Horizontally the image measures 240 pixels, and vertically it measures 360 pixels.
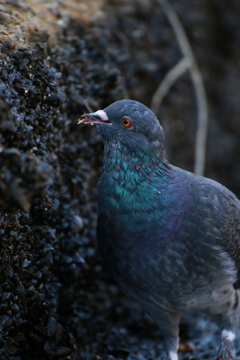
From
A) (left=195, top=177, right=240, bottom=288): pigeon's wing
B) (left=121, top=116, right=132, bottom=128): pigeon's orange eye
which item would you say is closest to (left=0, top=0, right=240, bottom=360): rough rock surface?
(left=121, top=116, right=132, bottom=128): pigeon's orange eye

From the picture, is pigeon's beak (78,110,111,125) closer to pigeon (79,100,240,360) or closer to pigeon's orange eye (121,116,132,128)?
pigeon (79,100,240,360)

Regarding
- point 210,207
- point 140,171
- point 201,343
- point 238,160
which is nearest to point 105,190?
point 140,171

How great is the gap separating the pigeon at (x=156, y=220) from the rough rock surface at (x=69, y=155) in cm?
63

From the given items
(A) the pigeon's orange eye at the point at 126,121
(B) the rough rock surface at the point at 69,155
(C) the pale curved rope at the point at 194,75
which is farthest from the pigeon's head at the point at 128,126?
(C) the pale curved rope at the point at 194,75

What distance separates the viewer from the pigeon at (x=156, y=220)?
4289 millimetres

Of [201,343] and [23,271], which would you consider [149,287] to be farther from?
[201,343]

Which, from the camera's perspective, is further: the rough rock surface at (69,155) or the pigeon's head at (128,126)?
the pigeon's head at (128,126)

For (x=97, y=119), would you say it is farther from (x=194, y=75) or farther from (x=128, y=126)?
(x=194, y=75)

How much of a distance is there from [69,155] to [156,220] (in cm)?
164

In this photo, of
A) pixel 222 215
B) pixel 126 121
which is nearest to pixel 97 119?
pixel 126 121

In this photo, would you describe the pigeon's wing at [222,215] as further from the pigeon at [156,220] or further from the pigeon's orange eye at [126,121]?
the pigeon's orange eye at [126,121]

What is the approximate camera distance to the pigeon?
14.1ft

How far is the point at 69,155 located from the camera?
550cm

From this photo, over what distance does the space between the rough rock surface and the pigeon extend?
63 cm
